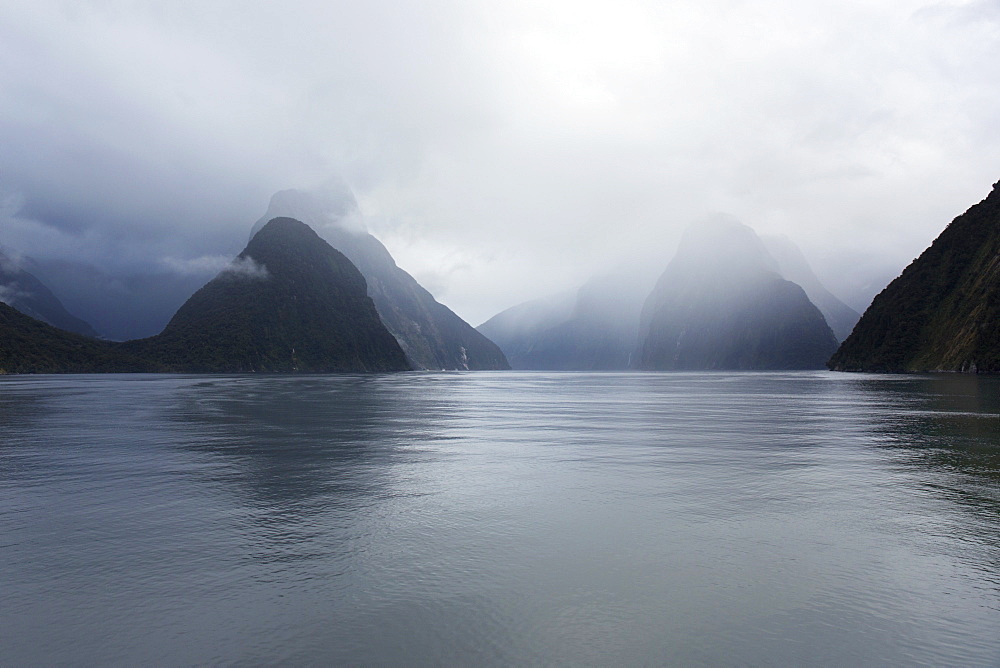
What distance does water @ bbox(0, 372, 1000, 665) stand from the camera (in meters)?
10.0

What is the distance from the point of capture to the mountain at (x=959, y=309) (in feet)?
483

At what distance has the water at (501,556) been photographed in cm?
1000

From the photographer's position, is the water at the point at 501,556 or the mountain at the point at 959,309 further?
the mountain at the point at 959,309

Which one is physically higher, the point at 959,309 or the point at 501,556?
the point at 959,309

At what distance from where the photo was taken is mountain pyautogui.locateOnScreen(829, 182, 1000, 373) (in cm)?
14725

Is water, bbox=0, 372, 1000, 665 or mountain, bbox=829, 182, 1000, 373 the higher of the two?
mountain, bbox=829, 182, 1000, 373

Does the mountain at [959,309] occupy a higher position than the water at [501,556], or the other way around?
the mountain at [959,309]

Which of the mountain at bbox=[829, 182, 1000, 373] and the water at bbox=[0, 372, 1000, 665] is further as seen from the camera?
the mountain at bbox=[829, 182, 1000, 373]

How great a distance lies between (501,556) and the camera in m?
14.5

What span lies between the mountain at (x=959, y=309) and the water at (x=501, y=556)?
483ft

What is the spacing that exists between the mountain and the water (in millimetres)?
147115

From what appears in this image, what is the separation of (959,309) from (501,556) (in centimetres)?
20119

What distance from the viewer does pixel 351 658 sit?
30.8 feet

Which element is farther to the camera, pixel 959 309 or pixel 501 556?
pixel 959 309
